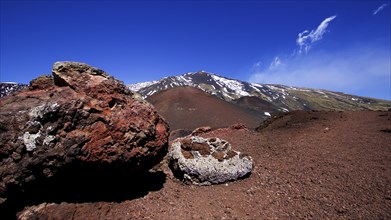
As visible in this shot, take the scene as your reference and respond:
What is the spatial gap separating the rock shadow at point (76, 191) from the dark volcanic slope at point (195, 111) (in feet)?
70.1

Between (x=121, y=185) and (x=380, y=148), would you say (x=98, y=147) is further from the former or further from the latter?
(x=380, y=148)

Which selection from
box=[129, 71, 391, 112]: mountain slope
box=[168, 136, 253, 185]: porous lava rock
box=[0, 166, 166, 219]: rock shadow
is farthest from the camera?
box=[129, 71, 391, 112]: mountain slope

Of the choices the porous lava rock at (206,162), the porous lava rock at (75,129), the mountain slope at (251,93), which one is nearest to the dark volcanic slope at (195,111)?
the porous lava rock at (206,162)

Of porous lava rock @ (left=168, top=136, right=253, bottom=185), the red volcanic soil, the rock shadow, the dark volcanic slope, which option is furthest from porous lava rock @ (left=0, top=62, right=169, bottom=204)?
the dark volcanic slope

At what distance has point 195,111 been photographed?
3366 centimetres

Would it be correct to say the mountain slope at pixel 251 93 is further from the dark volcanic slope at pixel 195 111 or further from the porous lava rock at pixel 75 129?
the porous lava rock at pixel 75 129

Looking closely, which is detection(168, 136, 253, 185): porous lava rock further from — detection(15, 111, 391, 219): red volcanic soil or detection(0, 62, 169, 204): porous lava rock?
detection(0, 62, 169, 204): porous lava rock

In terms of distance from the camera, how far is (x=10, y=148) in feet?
20.3

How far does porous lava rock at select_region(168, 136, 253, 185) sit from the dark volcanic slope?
19.2 metres

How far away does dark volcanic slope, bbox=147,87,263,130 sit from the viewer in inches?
1219

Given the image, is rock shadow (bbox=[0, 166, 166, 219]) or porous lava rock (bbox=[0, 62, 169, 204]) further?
rock shadow (bbox=[0, 166, 166, 219])

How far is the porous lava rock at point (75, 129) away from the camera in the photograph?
627 cm

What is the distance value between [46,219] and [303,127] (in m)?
13.1

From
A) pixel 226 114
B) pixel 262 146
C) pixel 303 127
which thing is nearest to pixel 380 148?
pixel 303 127
